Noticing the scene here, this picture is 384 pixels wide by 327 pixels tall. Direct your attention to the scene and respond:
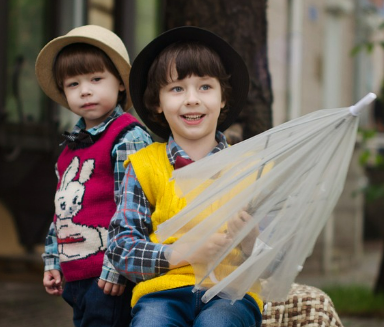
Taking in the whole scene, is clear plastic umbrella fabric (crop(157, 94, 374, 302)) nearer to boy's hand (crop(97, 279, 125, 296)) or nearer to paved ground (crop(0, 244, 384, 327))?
boy's hand (crop(97, 279, 125, 296))

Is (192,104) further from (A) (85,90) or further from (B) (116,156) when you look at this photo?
(A) (85,90)

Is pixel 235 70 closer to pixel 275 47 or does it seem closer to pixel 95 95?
pixel 95 95

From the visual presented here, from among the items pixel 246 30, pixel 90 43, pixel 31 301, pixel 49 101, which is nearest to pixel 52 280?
pixel 90 43

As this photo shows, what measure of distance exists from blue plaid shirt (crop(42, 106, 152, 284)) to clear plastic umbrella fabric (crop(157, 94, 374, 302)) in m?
0.37

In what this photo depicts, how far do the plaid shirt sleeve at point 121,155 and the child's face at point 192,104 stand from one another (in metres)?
0.25

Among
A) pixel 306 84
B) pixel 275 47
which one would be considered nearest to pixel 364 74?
pixel 306 84

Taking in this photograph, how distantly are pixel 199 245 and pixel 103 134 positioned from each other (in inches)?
33.4

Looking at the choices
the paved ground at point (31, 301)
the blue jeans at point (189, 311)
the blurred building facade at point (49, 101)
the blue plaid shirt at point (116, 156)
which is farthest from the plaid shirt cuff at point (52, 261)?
the blurred building facade at point (49, 101)

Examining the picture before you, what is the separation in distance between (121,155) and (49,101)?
4.74 meters

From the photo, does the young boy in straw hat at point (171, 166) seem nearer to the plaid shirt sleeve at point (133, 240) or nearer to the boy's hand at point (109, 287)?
the plaid shirt sleeve at point (133, 240)

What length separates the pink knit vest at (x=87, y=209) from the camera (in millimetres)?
2826

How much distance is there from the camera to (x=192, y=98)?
2586 millimetres

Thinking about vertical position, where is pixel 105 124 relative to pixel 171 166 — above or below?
above

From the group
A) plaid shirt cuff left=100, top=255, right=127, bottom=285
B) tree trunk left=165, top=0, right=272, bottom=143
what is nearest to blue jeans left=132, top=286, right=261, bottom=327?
plaid shirt cuff left=100, top=255, right=127, bottom=285
